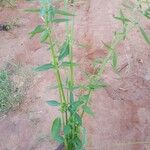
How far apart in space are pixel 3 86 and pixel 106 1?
1.74 metres

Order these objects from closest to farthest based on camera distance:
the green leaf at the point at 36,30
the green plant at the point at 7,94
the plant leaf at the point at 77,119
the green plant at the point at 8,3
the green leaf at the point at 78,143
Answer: the green leaf at the point at 36,30 < the plant leaf at the point at 77,119 < the green leaf at the point at 78,143 < the green plant at the point at 7,94 < the green plant at the point at 8,3

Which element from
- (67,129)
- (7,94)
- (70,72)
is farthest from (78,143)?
(7,94)

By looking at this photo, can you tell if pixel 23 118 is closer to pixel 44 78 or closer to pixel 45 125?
pixel 45 125

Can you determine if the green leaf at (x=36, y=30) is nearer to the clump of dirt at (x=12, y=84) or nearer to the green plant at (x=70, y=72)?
the green plant at (x=70, y=72)

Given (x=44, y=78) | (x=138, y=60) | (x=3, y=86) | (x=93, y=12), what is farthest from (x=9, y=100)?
(x=93, y=12)

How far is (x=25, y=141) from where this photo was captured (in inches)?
104

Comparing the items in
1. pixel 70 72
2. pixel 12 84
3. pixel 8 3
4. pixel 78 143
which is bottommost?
pixel 78 143

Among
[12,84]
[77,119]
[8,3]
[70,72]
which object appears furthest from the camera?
[8,3]

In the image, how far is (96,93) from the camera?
300cm

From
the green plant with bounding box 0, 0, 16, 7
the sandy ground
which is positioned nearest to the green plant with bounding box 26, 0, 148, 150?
the sandy ground

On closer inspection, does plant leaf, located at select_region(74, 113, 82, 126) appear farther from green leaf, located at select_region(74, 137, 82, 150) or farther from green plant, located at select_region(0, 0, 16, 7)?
green plant, located at select_region(0, 0, 16, 7)

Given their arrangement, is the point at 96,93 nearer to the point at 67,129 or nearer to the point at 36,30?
the point at 67,129

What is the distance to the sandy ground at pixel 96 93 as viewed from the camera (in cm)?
266

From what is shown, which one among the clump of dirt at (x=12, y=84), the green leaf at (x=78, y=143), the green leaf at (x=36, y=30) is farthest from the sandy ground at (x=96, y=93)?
the green leaf at (x=36, y=30)
